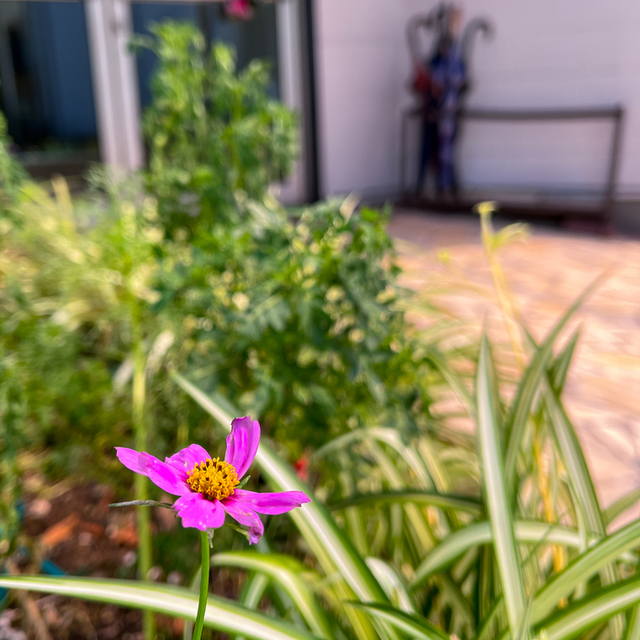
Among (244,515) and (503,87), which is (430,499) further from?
(503,87)

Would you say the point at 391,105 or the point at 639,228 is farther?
the point at 391,105

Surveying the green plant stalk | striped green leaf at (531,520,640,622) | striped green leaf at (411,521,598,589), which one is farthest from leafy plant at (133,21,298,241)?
striped green leaf at (531,520,640,622)

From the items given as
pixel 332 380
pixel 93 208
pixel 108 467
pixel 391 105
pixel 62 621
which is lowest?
pixel 62 621

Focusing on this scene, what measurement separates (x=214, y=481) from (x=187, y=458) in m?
0.03

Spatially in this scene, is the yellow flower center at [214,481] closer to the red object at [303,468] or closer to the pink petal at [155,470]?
the pink petal at [155,470]

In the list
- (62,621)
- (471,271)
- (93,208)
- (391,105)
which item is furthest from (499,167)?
(62,621)

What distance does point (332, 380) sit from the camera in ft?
3.17

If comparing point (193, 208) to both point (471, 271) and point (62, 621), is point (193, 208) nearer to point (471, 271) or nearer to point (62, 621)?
point (62, 621)

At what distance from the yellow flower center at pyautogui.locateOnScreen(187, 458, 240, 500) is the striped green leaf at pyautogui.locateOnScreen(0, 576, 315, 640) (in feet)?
0.78

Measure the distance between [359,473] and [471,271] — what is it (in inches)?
88.7

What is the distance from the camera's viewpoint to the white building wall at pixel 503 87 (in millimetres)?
3871

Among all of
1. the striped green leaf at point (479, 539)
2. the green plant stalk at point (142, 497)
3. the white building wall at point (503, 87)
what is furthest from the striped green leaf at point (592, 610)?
the white building wall at point (503, 87)

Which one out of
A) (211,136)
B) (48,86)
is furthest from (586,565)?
(48,86)

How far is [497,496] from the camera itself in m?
0.60
